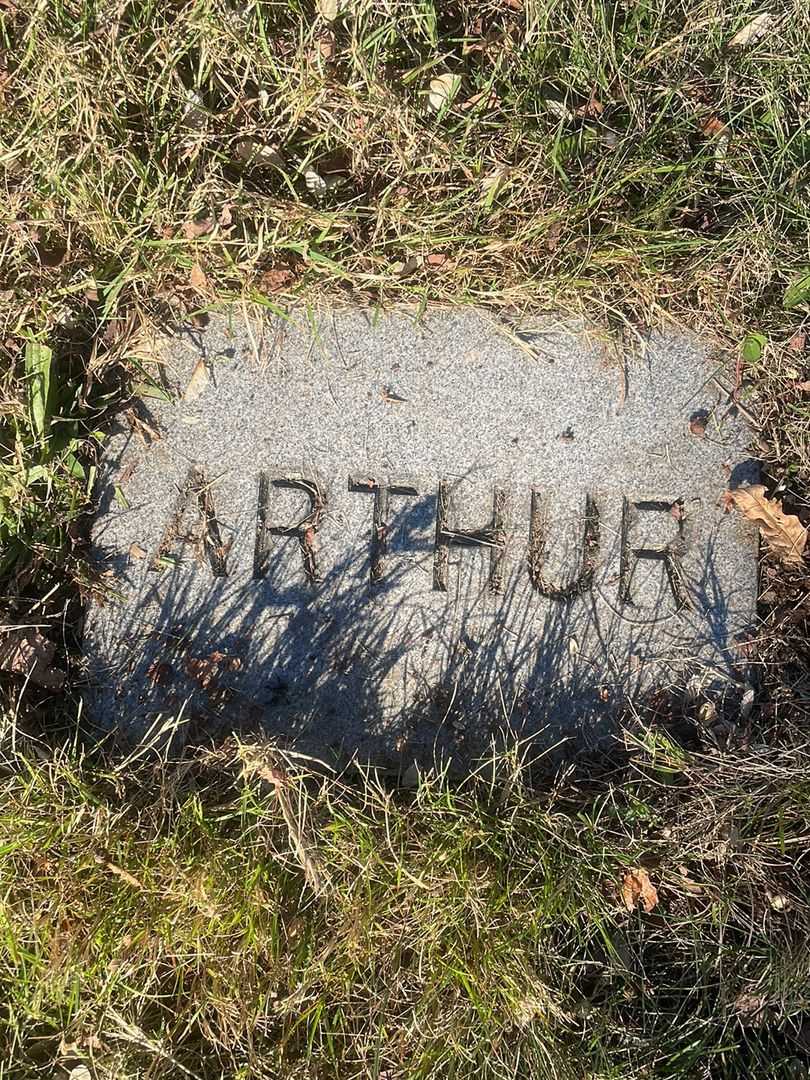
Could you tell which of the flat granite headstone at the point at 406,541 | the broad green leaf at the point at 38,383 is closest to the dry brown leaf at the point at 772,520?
the flat granite headstone at the point at 406,541

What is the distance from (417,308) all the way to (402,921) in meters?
1.61

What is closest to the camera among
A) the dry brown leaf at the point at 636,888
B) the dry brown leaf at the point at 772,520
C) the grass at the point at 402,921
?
the grass at the point at 402,921

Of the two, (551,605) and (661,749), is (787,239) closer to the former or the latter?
(551,605)

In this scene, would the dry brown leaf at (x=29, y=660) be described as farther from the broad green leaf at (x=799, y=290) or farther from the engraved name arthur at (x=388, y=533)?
the broad green leaf at (x=799, y=290)

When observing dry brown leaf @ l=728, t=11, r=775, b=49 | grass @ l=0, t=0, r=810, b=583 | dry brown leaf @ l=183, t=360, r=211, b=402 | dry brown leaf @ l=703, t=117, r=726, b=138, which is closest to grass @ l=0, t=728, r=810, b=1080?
grass @ l=0, t=0, r=810, b=583

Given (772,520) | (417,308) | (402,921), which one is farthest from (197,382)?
(772,520)

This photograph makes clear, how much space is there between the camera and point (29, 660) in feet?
6.83

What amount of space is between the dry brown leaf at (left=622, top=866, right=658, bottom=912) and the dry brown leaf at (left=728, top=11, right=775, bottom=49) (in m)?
2.29

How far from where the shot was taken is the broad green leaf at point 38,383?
6.82 ft

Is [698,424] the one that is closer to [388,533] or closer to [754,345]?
[754,345]

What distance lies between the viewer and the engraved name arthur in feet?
6.89

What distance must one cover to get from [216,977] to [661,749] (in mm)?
1270

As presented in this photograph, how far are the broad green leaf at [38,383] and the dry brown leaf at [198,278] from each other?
428mm

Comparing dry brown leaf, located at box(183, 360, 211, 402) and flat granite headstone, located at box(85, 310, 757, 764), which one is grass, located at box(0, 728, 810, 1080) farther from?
dry brown leaf, located at box(183, 360, 211, 402)
